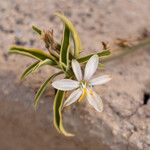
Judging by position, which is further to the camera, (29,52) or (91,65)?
(29,52)

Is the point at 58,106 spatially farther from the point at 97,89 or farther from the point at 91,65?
the point at 97,89

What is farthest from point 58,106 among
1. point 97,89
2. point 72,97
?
point 97,89

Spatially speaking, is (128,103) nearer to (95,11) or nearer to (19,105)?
(19,105)

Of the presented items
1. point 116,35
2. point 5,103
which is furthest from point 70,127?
point 116,35

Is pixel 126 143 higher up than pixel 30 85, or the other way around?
pixel 30 85

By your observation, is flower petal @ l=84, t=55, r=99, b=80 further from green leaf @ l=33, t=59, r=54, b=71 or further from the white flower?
green leaf @ l=33, t=59, r=54, b=71

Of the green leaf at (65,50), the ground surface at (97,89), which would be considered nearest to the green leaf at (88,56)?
the green leaf at (65,50)
